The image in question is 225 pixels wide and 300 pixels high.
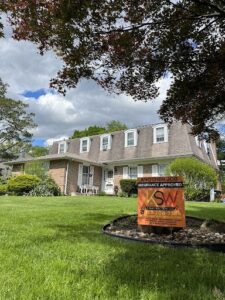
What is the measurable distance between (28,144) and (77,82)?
3526cm

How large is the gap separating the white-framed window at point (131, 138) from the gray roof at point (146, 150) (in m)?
0.36

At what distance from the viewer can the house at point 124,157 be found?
91.1 feet

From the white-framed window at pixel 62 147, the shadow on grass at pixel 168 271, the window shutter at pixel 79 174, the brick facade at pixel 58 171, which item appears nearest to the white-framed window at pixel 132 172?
the window shutter at pixel 79 174

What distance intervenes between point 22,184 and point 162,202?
19701 millimetres

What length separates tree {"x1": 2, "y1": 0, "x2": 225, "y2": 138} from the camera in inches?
221

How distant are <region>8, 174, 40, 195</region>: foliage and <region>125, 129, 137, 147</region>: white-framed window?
948cm

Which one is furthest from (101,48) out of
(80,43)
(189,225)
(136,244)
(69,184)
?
(69,184)

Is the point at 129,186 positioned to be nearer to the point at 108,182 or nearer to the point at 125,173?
the point at 125,173

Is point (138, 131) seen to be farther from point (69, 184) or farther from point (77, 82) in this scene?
point (77, 82)

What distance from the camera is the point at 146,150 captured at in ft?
95.3

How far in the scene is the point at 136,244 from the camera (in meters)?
5.16

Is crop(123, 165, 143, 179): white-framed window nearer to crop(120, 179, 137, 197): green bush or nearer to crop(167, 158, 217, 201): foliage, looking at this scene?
crop(120, 179, 137, 197): green bush

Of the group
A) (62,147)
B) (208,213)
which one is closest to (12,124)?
(62,147)

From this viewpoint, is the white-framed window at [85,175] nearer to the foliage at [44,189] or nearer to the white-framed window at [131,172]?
the white-framed window at [131,172]
